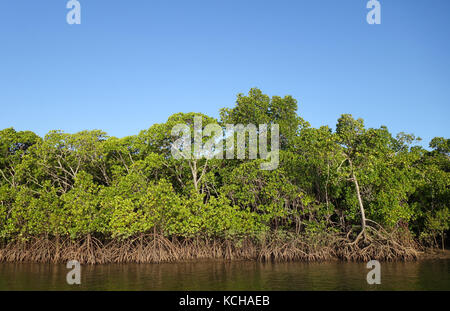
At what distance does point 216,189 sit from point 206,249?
3.65m

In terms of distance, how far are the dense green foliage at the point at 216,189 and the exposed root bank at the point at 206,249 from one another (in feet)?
1.76

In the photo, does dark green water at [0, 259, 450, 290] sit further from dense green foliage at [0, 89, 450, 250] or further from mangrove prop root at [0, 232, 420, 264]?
dense green foliage at [0, 89, 450, 250]

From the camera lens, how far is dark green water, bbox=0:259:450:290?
11.4 m

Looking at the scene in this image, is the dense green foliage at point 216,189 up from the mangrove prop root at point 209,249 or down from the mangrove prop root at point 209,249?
up

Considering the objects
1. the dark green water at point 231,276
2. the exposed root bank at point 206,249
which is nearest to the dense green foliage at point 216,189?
the exposed root bank at point 206,249

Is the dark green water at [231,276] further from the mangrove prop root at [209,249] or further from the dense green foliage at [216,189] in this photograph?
the dense green foliage at [216,189]

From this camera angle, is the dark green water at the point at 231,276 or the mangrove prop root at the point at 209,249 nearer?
the dark green water at the point at 231,276

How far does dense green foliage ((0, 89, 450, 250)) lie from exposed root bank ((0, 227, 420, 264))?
0.54 metres

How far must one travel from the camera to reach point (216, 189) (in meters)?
20.0

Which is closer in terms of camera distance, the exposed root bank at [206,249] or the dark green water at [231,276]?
the dark green water at [231,276]

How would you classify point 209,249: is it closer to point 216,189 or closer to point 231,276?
point 216,189

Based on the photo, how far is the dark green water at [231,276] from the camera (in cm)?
1138

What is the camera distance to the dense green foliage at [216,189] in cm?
1643

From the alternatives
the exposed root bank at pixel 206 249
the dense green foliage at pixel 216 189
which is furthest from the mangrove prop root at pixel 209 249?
the dense green foliage at pixel 216 189
